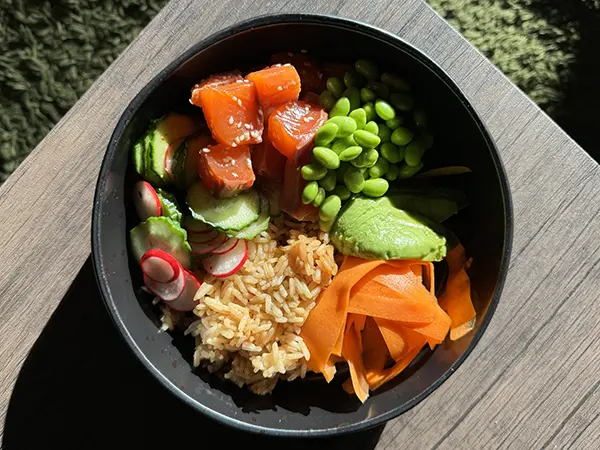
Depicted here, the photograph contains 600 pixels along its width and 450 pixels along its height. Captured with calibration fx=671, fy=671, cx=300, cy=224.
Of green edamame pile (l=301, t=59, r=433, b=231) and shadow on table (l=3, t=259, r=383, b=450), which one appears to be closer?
green edamame pile (l=301, t=59, r=433, b=231)

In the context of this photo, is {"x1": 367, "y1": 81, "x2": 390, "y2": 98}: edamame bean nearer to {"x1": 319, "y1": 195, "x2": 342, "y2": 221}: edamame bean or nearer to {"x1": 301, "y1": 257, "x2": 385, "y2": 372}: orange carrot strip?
{"x1": 319, "y1": 195, "x2": 342, "y2": 221}: edamame bean

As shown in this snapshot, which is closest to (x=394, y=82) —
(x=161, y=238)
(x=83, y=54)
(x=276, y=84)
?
(x=276, y=84)

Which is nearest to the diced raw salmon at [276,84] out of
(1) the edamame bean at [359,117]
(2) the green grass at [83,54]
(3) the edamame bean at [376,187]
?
(1) the edamame bean at [359,117]

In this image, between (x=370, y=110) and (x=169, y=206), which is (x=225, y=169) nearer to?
(x=169, y=206)

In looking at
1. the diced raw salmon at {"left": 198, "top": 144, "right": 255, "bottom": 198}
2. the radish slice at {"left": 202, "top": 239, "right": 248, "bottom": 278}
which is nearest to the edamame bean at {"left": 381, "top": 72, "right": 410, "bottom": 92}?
the diced raw salmon at {"left": 198, "top": 144, "right": 255, "bottom": 198}

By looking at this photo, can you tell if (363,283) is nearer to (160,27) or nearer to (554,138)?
(554,138)
